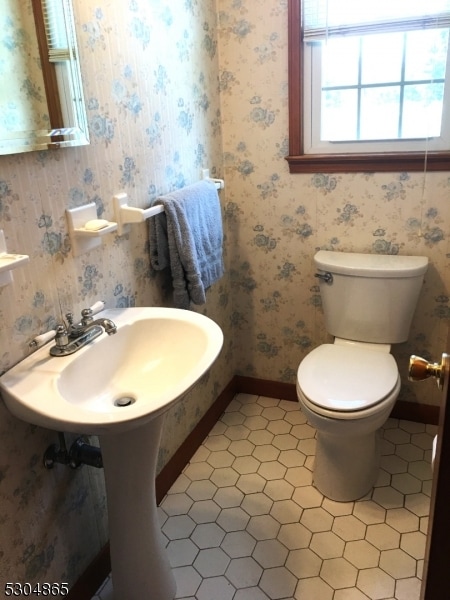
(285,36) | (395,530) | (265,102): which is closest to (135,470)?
(395,530)

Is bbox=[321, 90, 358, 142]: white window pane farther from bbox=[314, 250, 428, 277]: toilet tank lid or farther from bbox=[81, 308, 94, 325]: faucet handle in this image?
bbox=[81, 308, 94, 325]: faucet handle

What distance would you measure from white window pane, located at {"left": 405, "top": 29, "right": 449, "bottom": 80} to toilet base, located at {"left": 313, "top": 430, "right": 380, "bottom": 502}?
1.33 m

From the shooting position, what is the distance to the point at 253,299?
7.97 ft

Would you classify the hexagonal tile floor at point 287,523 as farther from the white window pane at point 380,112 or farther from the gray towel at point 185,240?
the white window pane at point 380,112

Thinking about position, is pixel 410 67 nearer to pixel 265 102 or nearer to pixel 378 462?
pixel 265 102

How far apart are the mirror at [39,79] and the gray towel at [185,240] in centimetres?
42

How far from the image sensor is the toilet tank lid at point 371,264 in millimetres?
1947

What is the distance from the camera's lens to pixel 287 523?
5.96ft

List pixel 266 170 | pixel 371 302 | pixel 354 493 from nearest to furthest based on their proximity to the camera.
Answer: pixel 354 493, pixel 371 302, pixel 266 170

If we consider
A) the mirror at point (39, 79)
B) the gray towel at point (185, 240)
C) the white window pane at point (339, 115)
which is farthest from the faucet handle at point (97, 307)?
the white window pane at point (339, 115)

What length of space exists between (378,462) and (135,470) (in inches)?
42.6

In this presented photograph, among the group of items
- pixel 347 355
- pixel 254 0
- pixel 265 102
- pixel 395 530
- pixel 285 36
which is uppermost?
pixel 254 0

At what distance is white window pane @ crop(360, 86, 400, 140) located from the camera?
1.98 meters

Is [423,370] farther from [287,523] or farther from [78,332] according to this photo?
[287,523]
